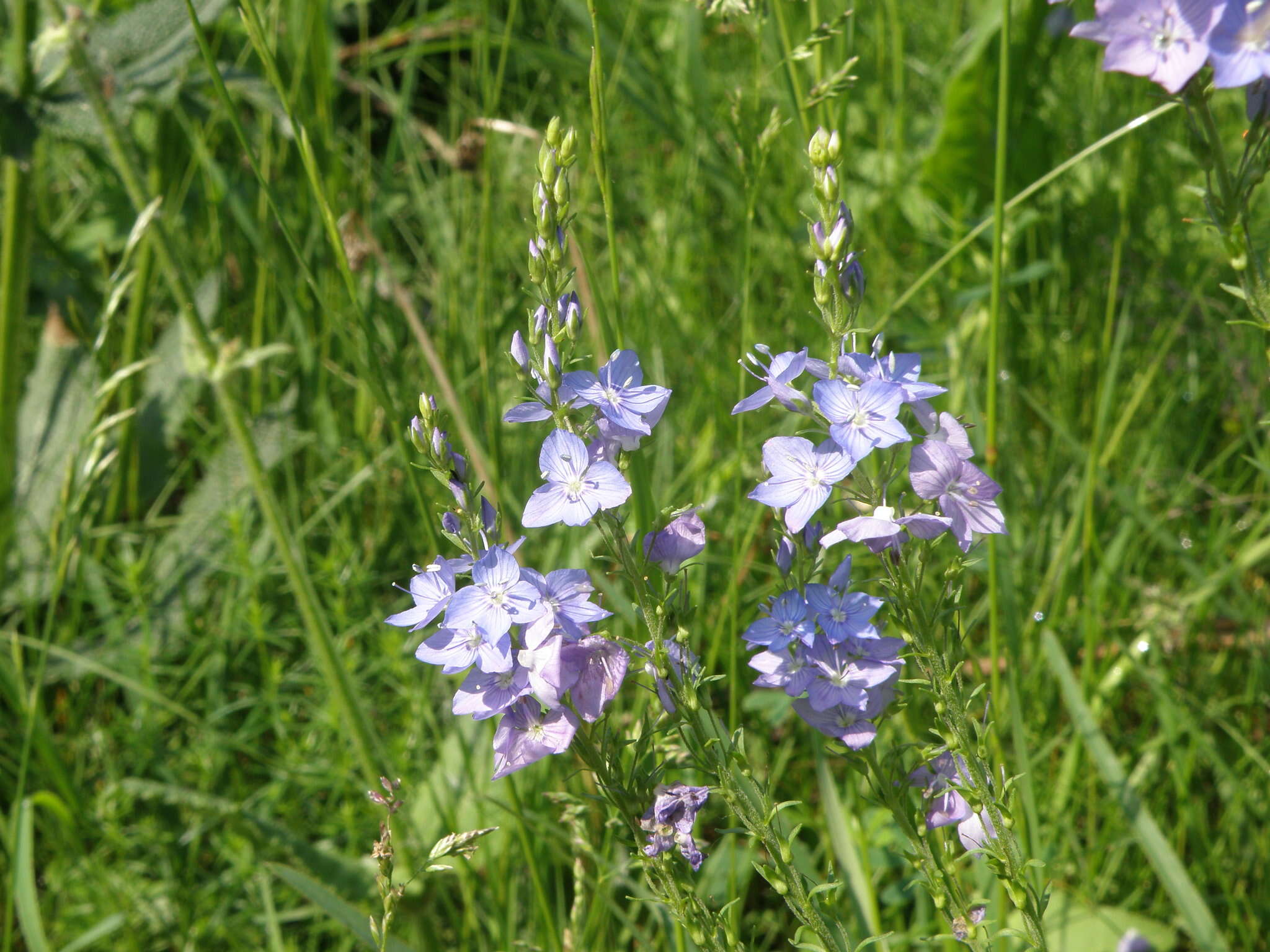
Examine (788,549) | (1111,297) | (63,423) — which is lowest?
(63,423)

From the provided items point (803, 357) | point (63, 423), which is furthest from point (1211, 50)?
point (63, 423)

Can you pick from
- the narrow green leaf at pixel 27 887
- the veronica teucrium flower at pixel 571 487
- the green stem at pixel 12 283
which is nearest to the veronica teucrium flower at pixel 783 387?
the veronica teucrium flower at pixel 571 487

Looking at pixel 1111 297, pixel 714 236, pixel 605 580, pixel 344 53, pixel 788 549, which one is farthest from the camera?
pixel 344 53

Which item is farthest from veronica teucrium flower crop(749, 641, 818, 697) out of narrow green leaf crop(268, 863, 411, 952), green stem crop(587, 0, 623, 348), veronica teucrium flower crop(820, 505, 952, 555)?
narrow green leaf crop(268, 863, 411, 952)

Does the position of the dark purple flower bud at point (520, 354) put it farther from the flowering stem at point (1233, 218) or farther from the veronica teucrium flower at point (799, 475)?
the flowering stem at point (1233, 218)

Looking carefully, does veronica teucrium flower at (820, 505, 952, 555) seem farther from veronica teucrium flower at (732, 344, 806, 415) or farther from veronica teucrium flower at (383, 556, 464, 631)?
veronica teucrium flower at (383, 556, 464, 631)

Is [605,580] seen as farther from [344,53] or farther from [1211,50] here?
[344,53]
